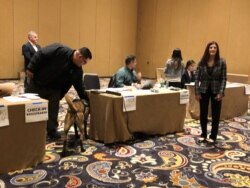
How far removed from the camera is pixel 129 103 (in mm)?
4062

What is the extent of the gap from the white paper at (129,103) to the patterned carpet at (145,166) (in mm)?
467

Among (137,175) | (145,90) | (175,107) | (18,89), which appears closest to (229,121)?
(175,107)

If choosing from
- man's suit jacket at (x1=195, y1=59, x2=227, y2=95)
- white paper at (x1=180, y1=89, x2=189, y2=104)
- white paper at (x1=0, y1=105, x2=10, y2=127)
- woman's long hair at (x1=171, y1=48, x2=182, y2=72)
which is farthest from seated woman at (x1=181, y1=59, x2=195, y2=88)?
white paper at (x1=0, y1=105, x2=10, y2=127)

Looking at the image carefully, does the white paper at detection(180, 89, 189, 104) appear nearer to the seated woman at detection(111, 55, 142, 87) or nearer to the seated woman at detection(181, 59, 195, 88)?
the seated woman at detection(111, 55, 142, 87)

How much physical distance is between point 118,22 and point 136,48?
4.12 feet

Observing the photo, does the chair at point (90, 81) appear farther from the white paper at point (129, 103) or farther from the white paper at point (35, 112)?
the white paper at point (35, 112)

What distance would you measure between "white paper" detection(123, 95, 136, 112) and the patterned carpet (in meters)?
0.47

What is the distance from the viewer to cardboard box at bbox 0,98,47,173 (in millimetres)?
2986

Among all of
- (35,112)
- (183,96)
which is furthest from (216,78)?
(35,112)

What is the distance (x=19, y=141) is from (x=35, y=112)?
1.02 feet

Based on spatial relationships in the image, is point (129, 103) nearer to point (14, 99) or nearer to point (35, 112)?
point (35, 112)

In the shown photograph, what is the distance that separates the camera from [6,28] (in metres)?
8.99

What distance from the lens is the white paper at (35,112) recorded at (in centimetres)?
309

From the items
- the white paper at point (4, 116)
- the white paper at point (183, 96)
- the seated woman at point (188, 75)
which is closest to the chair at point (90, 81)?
the white paper at point (183, 96)
